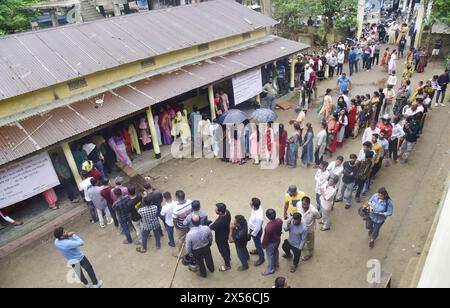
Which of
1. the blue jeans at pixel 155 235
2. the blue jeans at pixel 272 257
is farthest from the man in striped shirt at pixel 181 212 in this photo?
the blue jeans at pixel 272 257

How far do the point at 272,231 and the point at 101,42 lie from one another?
327 inches

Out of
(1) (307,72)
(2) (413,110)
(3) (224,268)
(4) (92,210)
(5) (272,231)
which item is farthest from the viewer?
(1) (307,72)

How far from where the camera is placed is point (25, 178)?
828 centimetres

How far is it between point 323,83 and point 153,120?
1010cm

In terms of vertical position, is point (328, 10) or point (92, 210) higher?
point (328, 10)

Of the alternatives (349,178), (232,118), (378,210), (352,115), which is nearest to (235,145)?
(232,118)

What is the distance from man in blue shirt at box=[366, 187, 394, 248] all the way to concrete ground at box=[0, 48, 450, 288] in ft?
1.72

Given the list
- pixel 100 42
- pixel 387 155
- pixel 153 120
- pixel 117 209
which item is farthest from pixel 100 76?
pixel 387 155

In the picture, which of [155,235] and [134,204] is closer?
[134,204]

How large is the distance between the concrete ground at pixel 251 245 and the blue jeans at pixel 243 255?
23 centimetres

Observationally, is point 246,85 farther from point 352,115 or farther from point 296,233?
point 296,233

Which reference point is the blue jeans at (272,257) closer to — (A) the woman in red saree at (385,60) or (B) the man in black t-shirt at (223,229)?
(B) the man in black t-shirt at (223,229)

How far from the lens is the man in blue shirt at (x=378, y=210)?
254 inches

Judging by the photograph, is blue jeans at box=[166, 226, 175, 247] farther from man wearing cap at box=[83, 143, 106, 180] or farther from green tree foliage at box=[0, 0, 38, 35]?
green tree foliage at box=[0, 0, 38, 35]
